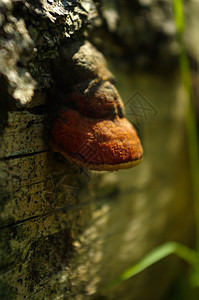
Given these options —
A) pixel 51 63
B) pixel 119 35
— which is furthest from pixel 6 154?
pixel 119 35

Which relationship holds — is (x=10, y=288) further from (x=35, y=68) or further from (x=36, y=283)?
(x=35, y=68)

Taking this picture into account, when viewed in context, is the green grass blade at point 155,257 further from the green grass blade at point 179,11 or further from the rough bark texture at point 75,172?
the green grass blade at point 179,11

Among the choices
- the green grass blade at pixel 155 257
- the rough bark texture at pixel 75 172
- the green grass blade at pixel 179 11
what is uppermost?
the green grass blade at pixel 179 11

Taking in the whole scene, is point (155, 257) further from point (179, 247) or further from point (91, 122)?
point (91, 122)

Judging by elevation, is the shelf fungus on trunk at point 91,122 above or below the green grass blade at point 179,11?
below

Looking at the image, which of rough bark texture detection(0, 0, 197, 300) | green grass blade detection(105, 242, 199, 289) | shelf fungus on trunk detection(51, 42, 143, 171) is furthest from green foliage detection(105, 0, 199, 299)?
shelf fungus on trunk detection(51, 42, 143, 171)

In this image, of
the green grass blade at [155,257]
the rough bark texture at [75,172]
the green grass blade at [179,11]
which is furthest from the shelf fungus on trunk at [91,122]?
the green grass blade at [155,257]
